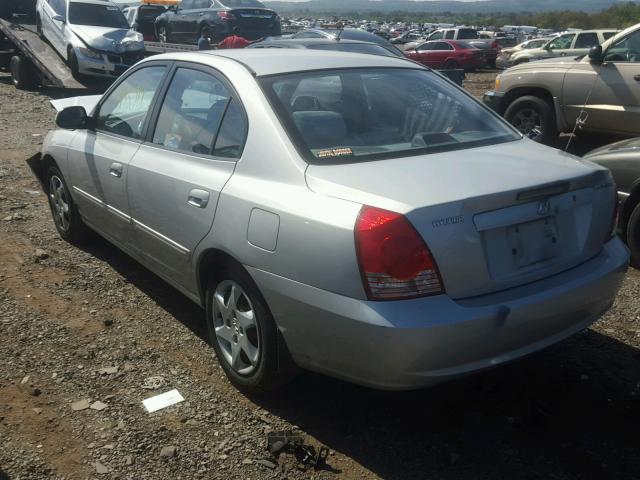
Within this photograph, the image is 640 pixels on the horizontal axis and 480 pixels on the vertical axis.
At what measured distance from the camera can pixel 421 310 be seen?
104 inches

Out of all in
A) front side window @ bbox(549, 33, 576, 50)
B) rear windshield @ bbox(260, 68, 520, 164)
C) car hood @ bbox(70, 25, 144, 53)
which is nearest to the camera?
rear windshield @ bbox(260, 68, 520, 164)

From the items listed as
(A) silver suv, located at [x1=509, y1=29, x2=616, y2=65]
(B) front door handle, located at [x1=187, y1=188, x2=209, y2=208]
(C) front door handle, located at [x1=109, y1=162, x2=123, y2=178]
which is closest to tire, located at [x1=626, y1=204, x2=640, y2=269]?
(B) front door handle, located at [x1=187, y1=188, x2=209, y2=208]

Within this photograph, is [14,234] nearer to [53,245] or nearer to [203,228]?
[53,245]

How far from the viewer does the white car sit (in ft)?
46.6

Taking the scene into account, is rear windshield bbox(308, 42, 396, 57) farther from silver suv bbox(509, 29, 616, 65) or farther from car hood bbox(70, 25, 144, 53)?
silver suv bbox(509, 29, 616, 65)

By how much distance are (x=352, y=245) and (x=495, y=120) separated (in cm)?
165

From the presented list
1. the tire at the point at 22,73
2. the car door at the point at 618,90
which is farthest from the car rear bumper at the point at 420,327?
the tire at the point at 22,73

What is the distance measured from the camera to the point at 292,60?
3.84 m

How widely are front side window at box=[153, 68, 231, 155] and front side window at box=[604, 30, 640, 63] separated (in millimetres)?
6369

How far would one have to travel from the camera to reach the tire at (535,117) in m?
9.02

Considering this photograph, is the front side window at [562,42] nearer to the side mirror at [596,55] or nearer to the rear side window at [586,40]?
the rear side window at [586,40]

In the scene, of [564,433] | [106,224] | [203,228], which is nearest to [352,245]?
[203,228]

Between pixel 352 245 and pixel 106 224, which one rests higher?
pixel 352 245

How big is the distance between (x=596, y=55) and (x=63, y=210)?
21.5ft
